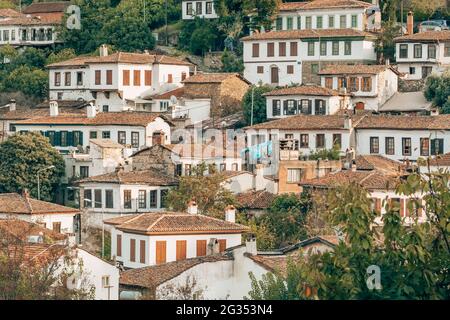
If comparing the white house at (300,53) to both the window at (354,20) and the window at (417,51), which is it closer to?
the window at (354,20)

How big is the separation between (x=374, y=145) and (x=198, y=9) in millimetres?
24828

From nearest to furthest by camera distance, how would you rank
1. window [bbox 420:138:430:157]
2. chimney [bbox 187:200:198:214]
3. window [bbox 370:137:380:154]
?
chimney [bbox 187:200:198:214] < window [bbox 420:138:430:157] < window [bbox 370:137:380:154]

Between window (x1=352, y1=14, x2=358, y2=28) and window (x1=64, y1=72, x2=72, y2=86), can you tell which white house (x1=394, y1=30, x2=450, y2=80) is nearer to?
window (x1=352, y1=14, x2=358, y2=28)

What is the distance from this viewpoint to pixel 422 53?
88.5 m

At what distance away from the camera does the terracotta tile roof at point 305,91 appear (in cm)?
8338

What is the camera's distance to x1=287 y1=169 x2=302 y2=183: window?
7275cm

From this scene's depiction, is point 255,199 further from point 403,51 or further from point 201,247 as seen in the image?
point 403,51

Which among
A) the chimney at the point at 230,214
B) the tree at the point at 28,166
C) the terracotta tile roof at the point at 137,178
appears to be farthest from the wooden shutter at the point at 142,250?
the tree at the point at 28,166

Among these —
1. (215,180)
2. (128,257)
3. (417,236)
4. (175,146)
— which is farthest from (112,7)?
(417,236)

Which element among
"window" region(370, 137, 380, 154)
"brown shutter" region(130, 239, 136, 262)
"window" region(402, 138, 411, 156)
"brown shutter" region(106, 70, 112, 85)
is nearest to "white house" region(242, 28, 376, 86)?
"brown shutter" region(106, 70, 112, 85)

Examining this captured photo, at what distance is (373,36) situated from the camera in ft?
298

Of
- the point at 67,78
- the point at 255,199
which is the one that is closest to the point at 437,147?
the point at 255,199

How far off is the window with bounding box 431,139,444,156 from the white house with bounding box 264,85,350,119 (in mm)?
8312

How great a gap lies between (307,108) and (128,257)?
23310mm
